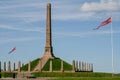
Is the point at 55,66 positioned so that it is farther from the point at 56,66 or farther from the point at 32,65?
the point at 32,65

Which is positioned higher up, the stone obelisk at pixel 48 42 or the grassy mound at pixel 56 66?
the stone obelisk at pixel 48 42

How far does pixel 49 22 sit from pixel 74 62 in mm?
16886

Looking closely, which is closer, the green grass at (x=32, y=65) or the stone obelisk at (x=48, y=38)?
the green grass at (x=32, y=65)

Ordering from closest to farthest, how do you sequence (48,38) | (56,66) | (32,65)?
1. (56,66)
2. (32,65)
3. (48,38)

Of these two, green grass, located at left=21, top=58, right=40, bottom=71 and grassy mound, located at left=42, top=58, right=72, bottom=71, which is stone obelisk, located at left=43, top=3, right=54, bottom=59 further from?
green grass, located at left=21, top=58, right=40, bottom=71

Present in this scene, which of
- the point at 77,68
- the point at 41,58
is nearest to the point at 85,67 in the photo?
the point at 77,68

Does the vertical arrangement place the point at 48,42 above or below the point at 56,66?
above

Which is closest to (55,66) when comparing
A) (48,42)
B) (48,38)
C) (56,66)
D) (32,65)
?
(56,66)

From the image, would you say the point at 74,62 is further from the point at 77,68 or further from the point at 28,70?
the point at 28,70

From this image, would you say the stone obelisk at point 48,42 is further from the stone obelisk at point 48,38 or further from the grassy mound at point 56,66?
the grassy mound at point 56,66

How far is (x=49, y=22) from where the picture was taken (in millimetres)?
113188

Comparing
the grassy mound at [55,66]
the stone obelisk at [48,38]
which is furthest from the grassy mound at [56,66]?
the stone obelisk at [48,38]

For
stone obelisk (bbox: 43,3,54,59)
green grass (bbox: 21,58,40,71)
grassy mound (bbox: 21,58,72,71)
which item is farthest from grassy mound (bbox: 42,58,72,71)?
green grass (bbox: 21,58,40,71)

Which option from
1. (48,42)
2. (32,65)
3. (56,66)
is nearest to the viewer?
(56,66)
